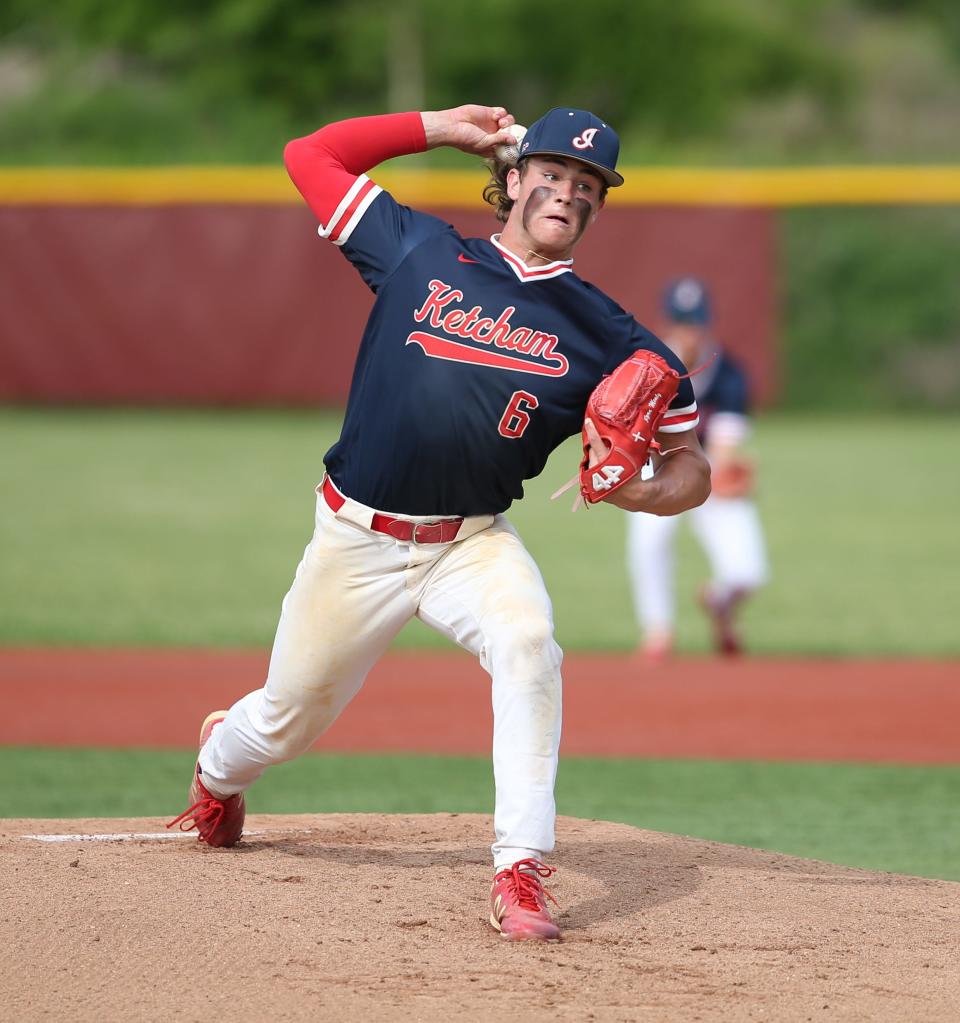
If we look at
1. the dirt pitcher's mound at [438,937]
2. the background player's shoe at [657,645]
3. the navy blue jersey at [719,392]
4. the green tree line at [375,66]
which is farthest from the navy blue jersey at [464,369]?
the green tree line at [375,66]

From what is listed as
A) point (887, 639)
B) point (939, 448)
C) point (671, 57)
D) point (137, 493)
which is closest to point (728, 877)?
point (887, 639)

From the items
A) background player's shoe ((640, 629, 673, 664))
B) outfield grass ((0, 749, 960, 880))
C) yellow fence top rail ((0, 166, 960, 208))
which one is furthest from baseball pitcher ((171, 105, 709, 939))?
yellow fence top rail ((0, 166, 960, 208))

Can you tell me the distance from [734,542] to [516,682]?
498cm

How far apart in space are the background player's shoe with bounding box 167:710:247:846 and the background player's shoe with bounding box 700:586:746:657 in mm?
4631

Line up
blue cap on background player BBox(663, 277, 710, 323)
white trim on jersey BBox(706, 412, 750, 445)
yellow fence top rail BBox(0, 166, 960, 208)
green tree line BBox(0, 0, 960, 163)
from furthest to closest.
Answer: green tree line BBox(0, 0, 960, 163), yellow fence top rail BBox(0, 166, 960, 208), white trim on jersey BBox(706, 412, 750, 445), blue cap on background player BBox(663, 277, 710, 323)

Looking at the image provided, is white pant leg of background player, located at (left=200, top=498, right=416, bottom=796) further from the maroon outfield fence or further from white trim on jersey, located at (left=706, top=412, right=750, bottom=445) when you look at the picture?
the maroon outfield fence

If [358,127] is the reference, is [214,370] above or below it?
above

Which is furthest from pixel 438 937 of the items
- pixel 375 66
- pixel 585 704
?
pixel 375 66

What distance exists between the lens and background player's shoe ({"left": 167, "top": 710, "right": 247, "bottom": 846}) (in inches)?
186

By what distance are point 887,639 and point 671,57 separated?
2498cm

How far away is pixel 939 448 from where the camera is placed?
18.5 m

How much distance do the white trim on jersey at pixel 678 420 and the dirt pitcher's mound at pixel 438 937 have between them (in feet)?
4.00

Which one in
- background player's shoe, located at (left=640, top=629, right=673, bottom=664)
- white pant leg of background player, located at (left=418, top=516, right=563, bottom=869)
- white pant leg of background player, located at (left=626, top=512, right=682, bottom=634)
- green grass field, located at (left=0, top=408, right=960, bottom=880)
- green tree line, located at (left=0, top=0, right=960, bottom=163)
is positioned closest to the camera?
white pant leg of background player, located at (left=418, top=516, right=563, bottom=869)

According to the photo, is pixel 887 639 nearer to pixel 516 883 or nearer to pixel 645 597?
pixel 645 597
